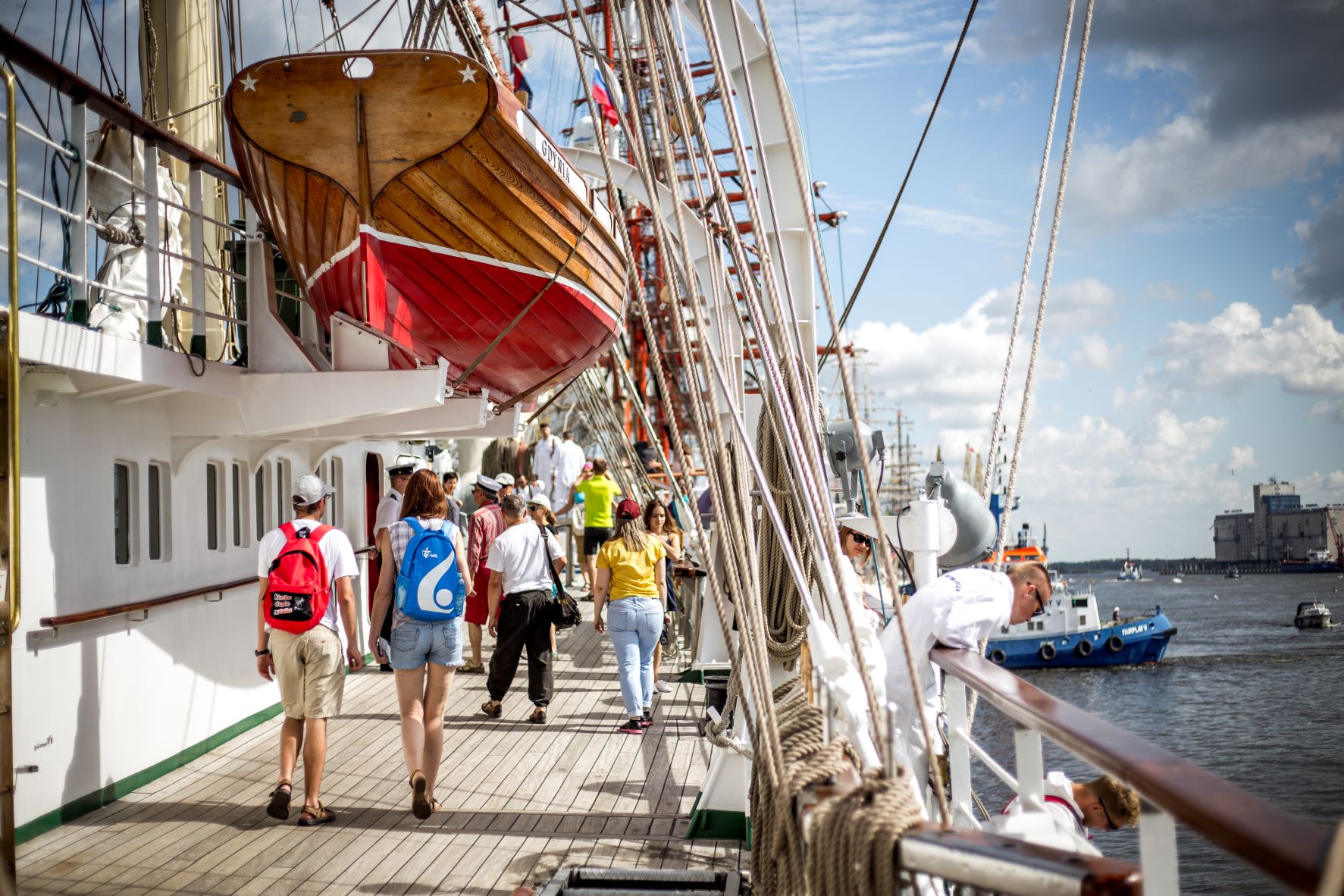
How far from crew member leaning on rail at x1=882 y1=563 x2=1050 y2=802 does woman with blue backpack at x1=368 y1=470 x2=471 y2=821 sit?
7.19 feet

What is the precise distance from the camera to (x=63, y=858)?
4074 mm

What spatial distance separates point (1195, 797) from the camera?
146 cm

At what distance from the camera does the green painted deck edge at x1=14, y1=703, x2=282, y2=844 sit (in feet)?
14.2

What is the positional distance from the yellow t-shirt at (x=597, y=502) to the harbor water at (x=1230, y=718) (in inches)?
234

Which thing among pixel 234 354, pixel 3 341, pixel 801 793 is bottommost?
pixel 801 793

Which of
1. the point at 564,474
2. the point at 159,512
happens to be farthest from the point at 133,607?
the point at 564,474

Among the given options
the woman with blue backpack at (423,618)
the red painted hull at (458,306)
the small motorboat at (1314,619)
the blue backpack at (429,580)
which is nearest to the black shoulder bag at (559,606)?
the red painted hull at (458,306)

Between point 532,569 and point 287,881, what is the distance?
277cm

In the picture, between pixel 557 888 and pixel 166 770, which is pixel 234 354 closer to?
pixel 166 770

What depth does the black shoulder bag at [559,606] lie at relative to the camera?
A: 6449mm

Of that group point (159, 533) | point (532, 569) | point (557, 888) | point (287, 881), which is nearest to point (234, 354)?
point (159, 533)

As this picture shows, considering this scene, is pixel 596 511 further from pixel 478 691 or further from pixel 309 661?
pixel 309 661

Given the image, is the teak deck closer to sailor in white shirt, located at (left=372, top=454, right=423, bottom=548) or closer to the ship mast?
sailor in white shirt, located at (left=372, top=454, right=423, bottom=548)

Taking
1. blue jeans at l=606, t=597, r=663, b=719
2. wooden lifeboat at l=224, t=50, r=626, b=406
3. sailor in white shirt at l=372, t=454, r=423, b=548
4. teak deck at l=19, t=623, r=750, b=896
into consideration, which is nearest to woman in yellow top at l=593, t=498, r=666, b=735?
blue jeans at l=606, t=597, r=663, b=719
